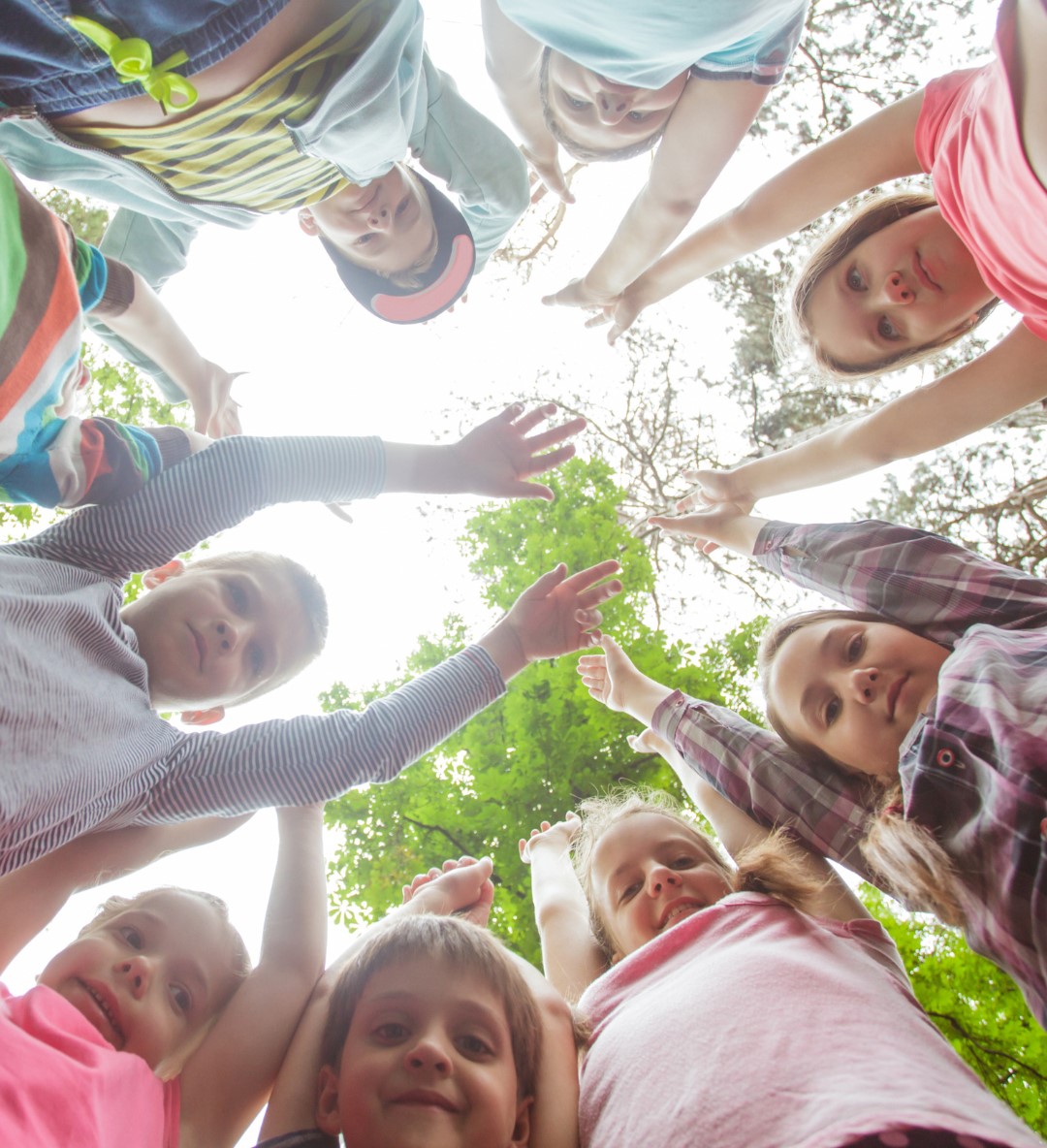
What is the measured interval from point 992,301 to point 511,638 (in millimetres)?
2153

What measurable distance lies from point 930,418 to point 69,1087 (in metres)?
2.95

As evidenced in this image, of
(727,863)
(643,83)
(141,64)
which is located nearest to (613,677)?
(727,863)

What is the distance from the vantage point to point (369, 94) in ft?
5.83

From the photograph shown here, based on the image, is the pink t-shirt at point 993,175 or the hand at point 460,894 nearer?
the pink t-shirt at point 993,175

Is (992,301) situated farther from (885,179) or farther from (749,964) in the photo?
(749,964)

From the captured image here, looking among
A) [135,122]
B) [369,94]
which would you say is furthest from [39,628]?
[369,94]

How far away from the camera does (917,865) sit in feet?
4.75

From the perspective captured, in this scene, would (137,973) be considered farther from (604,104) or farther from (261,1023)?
(604,104)

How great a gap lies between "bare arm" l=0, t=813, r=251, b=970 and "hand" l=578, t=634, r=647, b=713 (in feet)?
5.99

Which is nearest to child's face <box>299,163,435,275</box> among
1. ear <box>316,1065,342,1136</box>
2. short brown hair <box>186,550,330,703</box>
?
short brown hair <box>186,550,330,703</box>

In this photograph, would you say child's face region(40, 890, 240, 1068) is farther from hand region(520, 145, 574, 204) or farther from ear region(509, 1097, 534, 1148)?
hand region(520, 145, 574, 204)

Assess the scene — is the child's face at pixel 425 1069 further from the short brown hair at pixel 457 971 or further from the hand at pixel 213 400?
the hand at pixel 213 400

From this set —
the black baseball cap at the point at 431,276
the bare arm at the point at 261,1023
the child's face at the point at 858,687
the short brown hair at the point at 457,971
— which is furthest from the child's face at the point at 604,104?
the bare arm at the point at 261,1023

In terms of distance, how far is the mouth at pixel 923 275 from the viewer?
222 centimetres
